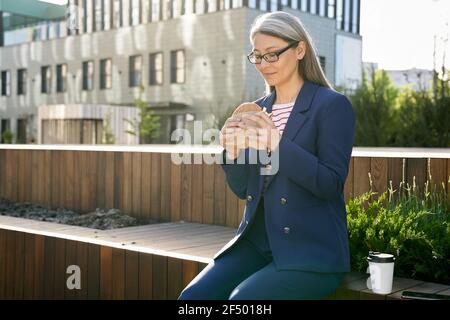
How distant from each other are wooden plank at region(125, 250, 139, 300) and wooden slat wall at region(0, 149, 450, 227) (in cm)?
166

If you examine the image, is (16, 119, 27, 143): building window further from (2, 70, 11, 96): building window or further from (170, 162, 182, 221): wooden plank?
(170, 162, 182, 221): wooden plank

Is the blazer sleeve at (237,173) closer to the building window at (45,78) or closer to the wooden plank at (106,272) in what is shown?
the wooden plank at (106,272)

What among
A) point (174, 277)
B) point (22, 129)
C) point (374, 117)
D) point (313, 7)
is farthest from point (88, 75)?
point (174, 277)

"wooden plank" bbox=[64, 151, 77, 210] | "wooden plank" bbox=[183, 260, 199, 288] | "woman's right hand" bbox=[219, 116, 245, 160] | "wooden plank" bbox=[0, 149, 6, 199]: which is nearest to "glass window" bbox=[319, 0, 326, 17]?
"wooden plank" bbox=[0, 149, 6, 199]

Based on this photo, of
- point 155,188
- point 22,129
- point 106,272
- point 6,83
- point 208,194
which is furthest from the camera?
point 6,83

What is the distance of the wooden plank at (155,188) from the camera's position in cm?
705

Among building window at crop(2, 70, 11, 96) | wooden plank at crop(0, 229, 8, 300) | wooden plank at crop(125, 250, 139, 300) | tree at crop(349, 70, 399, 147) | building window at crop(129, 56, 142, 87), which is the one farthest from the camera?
building window at crop(2, 70, 11, 96)

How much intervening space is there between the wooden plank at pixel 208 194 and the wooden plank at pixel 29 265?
174 cm

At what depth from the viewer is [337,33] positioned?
121 ft

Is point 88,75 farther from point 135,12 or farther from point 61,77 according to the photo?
point 135,12

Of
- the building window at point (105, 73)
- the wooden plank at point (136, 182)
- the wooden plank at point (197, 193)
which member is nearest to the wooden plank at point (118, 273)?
the wooden plank at point (197, 193)

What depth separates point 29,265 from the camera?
570cm

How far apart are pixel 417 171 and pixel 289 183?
252 cm

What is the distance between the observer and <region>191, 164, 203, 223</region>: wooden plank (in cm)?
663
